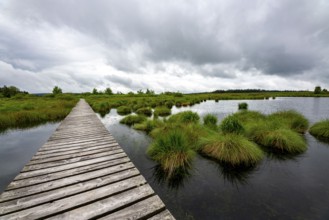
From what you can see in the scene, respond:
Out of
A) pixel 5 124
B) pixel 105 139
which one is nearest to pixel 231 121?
pixel 105 139

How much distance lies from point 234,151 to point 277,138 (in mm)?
3075

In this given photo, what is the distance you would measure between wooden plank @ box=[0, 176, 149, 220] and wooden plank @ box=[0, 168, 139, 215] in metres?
0.12

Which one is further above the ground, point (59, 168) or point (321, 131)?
point (59, 168)

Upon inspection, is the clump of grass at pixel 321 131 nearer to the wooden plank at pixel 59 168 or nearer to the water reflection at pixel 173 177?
the water reflection at pixel 173 177

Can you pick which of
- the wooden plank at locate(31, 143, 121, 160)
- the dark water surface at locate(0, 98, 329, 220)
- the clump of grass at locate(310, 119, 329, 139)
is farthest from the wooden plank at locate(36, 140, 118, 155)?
the clump of grass at locate(310, 119, 329, 139)

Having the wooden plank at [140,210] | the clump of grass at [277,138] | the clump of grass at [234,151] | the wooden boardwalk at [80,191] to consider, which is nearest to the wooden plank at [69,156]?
Answer: the wooden boardwalk at [80,191]

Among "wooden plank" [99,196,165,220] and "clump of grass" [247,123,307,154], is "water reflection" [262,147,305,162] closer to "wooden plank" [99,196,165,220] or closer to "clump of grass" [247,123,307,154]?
"clump of grass" [247,123,307,154]

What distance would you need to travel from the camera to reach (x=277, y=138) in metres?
7.70

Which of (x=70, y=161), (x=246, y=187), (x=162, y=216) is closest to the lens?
(x=162, y=216)

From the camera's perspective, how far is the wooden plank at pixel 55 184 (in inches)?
115

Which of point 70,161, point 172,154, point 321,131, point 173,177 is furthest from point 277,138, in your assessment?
point 70,161

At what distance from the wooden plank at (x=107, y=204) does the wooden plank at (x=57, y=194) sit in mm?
525

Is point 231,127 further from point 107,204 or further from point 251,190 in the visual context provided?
point 107,204

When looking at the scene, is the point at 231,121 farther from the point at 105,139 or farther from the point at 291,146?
the point at 105,139
